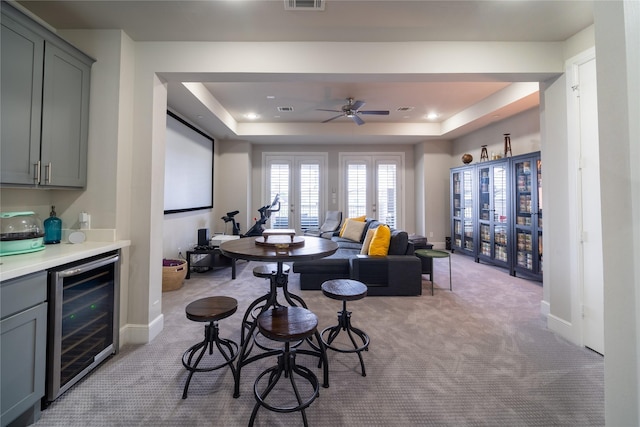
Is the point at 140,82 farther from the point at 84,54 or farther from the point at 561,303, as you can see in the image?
the point at 561,303

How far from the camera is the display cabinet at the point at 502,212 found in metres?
3.87

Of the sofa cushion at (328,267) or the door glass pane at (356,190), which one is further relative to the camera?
the door glass pane at (356,190)

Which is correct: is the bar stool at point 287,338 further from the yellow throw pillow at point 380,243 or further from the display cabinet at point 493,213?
the display cabinet at point 493,213

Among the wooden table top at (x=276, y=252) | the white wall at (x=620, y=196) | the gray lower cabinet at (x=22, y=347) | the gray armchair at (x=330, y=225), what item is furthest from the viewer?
the gray armchair at (x=330, y=225)

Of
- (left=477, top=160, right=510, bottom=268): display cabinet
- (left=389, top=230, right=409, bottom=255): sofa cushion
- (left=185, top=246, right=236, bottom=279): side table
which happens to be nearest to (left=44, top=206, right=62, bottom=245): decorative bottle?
(left=185, top=246, right=236, bottom=279): side table

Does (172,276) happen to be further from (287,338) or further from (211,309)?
(287,338)

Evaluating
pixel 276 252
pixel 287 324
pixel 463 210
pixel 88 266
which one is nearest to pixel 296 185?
pixel 463 210

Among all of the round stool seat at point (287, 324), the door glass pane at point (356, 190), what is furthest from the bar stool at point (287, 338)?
the door glass pane at point (356, 190)

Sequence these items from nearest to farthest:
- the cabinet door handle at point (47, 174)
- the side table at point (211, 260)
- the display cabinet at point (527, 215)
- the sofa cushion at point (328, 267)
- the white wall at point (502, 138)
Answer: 1. the cabinet door handle at point (47, 174)
2. the sofa cushion at point (328, 267)
3. the display cabinet at point (527, 215)
4. the side table at point (211, 260)
5. the white wall at point (502, 138)

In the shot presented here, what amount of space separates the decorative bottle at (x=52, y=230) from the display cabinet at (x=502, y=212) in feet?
18.6

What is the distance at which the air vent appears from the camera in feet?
6.29

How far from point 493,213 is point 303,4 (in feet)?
15.1

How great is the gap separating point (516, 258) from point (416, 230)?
2.68m

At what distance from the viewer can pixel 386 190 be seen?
680 cm
